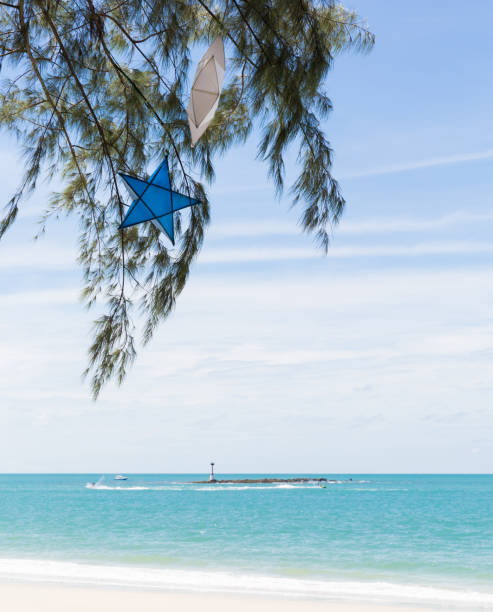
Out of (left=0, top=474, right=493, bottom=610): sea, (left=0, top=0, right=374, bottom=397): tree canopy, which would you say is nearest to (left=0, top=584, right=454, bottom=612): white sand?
(left=0, top=474, right=493, bottom=610): sea

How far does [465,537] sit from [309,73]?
71.0 ft

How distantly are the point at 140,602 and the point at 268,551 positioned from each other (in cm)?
980

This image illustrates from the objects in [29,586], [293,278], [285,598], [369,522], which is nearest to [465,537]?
[369,522]

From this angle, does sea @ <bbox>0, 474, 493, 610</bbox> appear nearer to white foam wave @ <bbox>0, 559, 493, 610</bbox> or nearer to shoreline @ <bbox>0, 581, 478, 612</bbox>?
white foam wave @ <bbox>0, 559, 493, 610</bbox>

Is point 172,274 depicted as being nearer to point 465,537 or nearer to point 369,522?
point 465,537

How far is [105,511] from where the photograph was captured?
1254 inches

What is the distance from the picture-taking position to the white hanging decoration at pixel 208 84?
2.34 m

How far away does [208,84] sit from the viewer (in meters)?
2.35

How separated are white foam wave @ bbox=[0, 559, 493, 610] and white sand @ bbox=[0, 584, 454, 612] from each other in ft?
2.65

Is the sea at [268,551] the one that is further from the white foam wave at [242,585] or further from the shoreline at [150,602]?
the shoreline at [150,602]

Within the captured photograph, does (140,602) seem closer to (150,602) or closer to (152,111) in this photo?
(150,602)

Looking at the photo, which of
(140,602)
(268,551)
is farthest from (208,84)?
(268,551)

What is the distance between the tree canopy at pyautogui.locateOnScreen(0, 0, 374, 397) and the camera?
270 cm

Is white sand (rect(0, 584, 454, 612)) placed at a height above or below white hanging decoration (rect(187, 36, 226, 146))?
below
